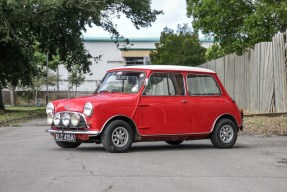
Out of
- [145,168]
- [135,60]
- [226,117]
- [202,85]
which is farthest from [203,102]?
[135,60]

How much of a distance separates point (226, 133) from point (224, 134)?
0.07 m

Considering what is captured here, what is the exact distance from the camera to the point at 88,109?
11.4m

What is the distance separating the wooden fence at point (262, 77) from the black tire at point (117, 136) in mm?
8792

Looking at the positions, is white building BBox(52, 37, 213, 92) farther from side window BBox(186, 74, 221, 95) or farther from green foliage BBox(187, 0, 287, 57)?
side window BBox(186, 74, 221, 95)

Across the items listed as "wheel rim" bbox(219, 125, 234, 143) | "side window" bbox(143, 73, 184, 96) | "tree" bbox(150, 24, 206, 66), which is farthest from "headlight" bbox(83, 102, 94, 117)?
"tree" bbox(150, 24, 206, 66)

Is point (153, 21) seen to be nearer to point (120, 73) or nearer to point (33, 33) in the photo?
point (33, 33)

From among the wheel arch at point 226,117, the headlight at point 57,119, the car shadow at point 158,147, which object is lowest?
the car shadow at point 158,147

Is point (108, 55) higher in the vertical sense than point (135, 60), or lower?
higher

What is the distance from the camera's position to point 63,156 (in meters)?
11.1

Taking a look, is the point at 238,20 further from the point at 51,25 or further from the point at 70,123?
the point at 70,123

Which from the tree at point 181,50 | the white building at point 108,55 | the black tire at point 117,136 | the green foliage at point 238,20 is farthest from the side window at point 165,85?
the white building at point 108,55

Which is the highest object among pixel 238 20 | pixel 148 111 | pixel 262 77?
pixel 238 20

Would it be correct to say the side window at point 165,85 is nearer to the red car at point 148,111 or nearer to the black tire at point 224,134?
the red car at point 148,111

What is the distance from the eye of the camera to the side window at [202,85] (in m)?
12.9
